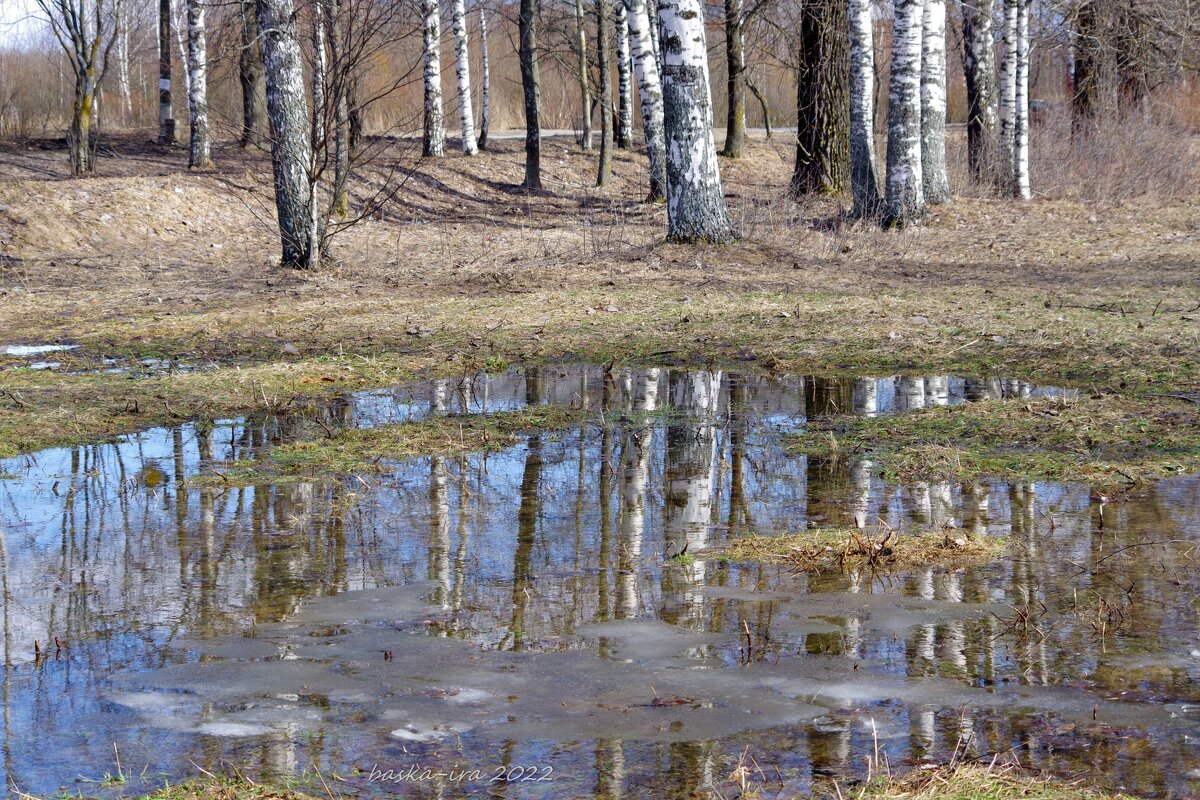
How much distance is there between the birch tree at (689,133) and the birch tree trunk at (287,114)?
388cm

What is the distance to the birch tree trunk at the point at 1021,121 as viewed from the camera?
1855 cm

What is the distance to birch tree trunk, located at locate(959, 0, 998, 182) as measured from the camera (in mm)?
19781

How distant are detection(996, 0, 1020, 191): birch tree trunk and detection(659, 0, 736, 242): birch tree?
7854 mm

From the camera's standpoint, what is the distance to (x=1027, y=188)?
18.8 m

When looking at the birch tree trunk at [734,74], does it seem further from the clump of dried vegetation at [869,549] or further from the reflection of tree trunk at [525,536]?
the clump of dried vegetation at [869,549]

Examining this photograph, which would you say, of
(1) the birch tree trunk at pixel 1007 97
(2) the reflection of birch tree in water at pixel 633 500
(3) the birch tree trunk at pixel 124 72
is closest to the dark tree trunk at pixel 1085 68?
(1) the birch tree trunk at pixel 1007 97

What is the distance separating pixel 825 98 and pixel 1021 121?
3091mm

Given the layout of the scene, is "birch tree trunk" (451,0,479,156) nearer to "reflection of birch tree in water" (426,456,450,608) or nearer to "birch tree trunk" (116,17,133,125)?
"birch tree trunk" (116,17,133,125)

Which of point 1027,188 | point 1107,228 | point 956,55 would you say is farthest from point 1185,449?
point 956,55

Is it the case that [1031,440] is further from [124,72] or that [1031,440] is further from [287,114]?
[124,72]

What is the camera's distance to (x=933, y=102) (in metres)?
16.8

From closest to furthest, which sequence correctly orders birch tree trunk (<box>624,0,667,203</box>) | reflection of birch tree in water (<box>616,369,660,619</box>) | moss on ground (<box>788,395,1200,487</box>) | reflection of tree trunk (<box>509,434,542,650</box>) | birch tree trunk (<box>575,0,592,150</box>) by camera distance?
reflection of tree trunk (<box>509,434,542,650</box>) → reflection of birch tree in water (<box>616,369,660,619</box>) → moss on ground (<box>788,395,1200,487</box>) → birch tree trunk (<box>624,0,667,203</box>) → birch tree trunk (<box>575,0,592,150</box>)

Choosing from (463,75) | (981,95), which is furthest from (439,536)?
(463,75)

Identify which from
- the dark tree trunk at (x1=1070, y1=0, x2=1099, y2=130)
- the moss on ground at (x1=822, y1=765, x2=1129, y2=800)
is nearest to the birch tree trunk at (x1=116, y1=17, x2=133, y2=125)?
the dark tree trunk at (x1=1070, y1=0, x2=1099, y2=130)
